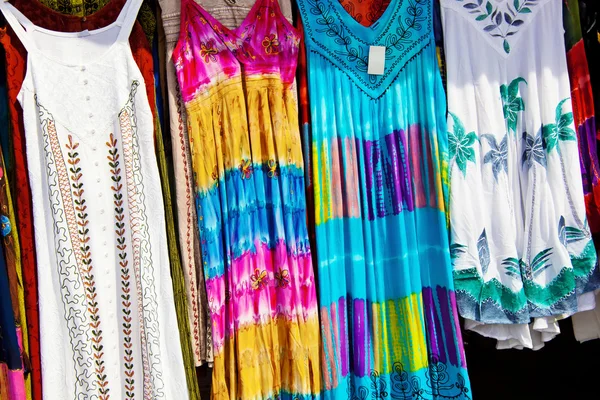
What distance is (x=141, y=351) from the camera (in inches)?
67.2

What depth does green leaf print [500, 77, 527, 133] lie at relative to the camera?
1.98 metres

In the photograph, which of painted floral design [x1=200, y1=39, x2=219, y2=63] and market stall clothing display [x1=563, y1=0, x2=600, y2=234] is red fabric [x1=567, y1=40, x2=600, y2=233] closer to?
market stall clothing display [x1=563, y1=0, x2=600, y2=234]

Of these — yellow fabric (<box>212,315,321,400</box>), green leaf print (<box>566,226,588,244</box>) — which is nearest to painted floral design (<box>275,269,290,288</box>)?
yellow fabric (<box>212,315,321,400</box>)

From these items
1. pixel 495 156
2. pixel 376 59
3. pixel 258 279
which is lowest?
pixel 258 279

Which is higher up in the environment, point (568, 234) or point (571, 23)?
point (571, 23)

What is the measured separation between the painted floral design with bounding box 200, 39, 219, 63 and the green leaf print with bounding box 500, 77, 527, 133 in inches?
35.9

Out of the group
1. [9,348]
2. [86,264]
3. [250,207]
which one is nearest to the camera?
[9,348]

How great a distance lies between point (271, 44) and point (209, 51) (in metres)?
0.19

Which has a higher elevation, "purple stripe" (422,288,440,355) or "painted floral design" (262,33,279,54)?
"painted floral design" (262,33,279,54)

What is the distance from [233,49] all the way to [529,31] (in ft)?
3.12

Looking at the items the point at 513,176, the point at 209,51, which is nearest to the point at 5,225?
the point at 209,51

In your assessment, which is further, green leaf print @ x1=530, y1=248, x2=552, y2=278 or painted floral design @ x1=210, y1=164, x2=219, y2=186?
green leaf print @ x1=530, y1=248, x2=552, y2=278

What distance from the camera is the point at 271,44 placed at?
1840mm

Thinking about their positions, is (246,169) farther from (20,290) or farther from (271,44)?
→ (20,290)
